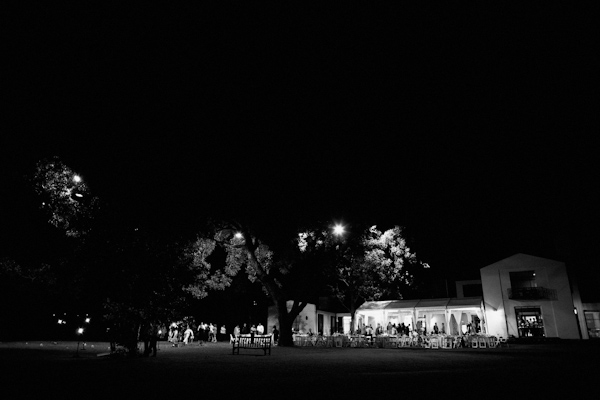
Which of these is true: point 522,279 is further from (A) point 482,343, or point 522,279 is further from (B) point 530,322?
(A) point 482,343

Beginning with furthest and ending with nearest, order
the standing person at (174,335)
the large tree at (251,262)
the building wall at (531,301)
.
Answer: the building wall at (531,301)
the standing person at (174,335)
the large tree at (251,262)

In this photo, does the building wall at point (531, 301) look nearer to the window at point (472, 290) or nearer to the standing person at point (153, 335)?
the window at point (472, 290)

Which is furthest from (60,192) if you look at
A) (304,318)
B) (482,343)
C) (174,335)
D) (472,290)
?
(472,290)

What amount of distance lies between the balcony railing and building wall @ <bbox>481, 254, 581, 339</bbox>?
25 centimetres

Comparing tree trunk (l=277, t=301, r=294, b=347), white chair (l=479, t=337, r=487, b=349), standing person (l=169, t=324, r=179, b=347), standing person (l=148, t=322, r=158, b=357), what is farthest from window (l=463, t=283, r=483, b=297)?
standing person (l=148, t=322, r=158, b=357)

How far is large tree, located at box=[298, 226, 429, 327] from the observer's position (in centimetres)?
2303

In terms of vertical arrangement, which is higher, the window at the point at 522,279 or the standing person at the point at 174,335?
the window at the point at 522,279

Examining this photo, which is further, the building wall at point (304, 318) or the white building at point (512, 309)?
the building wall at point (304, 318)

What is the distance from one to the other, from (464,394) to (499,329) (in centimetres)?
2751

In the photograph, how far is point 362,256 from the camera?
2414 centimetres

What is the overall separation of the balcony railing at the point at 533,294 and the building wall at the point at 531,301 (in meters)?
0.25

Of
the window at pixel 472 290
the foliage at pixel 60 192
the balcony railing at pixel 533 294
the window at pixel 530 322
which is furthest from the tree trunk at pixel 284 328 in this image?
the window at pixel 472 290

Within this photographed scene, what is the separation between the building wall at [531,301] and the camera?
92.6 feet

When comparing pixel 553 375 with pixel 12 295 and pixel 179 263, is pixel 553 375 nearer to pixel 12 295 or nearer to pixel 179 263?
pixel 179 263
